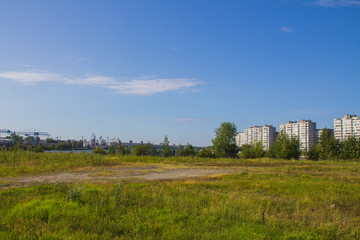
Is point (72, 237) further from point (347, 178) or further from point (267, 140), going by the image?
point (267, 140)

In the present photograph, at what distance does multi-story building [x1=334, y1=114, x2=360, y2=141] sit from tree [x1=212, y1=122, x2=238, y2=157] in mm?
104362

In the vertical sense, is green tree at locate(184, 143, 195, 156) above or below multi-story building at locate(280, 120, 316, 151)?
below

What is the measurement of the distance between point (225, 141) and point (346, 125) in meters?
123

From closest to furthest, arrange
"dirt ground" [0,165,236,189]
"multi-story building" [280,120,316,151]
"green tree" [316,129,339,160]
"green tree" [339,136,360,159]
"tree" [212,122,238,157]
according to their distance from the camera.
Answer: "dirt ground" [0,165,236,189] < "green tree" [339,136,360,159] < "green tree" [316,129,339,160] < "tree" [212,122,238,157] < "multi-story building" [280,120,316,151]

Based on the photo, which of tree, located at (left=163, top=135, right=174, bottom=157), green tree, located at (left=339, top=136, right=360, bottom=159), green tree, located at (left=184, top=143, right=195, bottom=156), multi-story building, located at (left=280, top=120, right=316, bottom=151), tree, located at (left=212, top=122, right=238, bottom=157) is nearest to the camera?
green tree, located at (left=339, top=136, right=360, bottom=159)

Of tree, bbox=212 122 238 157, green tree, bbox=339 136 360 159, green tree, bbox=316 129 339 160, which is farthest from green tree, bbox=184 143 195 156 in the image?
green tree, bbox=339 136 360 159

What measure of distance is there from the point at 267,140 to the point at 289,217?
19448 cm

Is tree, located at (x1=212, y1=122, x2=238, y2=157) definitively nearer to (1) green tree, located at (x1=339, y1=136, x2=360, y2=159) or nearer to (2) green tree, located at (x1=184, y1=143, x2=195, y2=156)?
(2) green tree, located at (x1=184, y1=143, x2=195, y2=156)

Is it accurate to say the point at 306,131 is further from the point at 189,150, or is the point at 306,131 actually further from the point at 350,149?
the point at 350,149

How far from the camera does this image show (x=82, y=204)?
835 cm

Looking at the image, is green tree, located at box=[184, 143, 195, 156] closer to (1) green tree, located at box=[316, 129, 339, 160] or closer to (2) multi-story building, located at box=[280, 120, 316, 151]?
(1) green tree, located at box=[316, 129, 339, 160]

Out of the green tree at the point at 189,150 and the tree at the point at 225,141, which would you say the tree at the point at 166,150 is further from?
the tree at the point at 225,141

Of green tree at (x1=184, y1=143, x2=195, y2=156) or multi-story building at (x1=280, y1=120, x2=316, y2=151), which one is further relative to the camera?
multi-story building at (x1=280, y1=120, x2=316, y2=151)

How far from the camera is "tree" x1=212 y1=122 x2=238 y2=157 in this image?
231 feet
